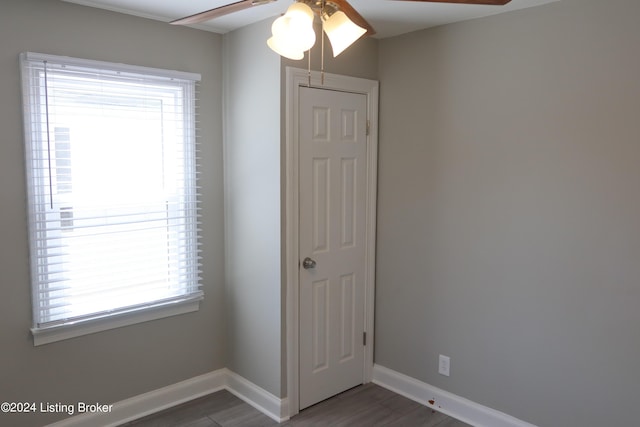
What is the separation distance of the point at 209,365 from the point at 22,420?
1.10m

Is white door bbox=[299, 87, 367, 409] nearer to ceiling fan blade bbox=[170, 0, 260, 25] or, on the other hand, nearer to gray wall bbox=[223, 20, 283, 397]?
gray wall bbox=[223, 20, 283, 397]

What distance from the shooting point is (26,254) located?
2531mm

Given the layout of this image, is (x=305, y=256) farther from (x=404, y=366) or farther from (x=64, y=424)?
(x=64, y=424)

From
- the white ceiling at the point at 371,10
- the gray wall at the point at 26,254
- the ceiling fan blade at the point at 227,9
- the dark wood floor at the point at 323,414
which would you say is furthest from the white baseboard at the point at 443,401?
the ceiling fan blade at the point at 227,9

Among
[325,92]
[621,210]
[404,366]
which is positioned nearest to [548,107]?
[621,210]

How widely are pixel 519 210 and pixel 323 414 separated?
168 cm

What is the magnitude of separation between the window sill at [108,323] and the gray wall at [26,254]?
1.5 inches

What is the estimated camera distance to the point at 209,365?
3.33m

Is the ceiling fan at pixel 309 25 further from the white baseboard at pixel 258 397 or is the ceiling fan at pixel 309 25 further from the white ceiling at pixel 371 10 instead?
the white baseboard at pixel 258 397

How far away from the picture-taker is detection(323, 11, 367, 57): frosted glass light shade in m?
1.58

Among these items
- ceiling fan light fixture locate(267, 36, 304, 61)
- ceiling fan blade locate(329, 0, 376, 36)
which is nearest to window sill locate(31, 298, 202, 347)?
ceiling fan light fixture locate(267, 36, 304, 61)

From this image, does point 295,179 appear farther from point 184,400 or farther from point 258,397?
point 184,400

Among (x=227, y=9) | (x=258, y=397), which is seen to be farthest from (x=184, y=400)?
(x=227, y=9)

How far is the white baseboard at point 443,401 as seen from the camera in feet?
9.26
